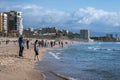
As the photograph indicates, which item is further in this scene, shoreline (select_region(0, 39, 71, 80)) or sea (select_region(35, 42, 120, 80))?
sea (select_region(35, 42, 120, 80))

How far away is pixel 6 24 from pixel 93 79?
572ft

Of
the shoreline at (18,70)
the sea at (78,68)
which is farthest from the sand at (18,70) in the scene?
the sea at (78,68)

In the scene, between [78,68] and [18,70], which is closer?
[18,70]

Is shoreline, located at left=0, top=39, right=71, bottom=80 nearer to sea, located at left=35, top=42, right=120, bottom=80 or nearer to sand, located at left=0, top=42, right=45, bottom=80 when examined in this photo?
sand, located at left=0, top=42, right=45, bottom=80

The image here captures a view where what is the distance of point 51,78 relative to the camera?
15477 millimetres

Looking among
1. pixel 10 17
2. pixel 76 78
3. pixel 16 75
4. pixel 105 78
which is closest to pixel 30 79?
pixel 16 75

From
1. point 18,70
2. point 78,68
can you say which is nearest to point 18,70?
point 18,70

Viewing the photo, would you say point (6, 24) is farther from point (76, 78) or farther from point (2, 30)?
point (76, 78)

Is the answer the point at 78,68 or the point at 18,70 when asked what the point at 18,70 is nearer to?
the point at 18,70

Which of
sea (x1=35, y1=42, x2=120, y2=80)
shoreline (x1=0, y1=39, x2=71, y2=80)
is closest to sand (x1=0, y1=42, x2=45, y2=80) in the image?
shoreline (x1=0, y1=39, x2=71, y2=80)

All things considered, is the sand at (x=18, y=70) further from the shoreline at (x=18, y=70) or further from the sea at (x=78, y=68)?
the sea at (x=78, y=68)

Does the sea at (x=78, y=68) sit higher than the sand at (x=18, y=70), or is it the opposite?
the sand at (x=18, y=70)

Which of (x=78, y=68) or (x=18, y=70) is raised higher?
(x=18, y=70)

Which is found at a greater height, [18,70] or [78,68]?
[18,70]
